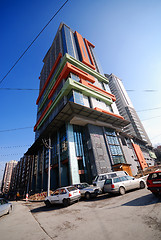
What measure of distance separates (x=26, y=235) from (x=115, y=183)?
7.08 metres

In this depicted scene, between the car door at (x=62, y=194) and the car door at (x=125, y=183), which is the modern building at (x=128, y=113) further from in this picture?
the car door at (x=62, y=194)

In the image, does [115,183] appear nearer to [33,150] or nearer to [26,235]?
[26,235]

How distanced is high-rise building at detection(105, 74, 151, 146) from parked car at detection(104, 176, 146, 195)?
7343 centimetres

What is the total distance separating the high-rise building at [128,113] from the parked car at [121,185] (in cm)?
7343

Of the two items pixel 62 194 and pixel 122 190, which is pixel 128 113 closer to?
pixel 122 190

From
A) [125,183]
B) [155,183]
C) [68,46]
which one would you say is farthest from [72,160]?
[68,46]

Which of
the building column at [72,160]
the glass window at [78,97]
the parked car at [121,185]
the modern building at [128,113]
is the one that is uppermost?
the modern building at [128,113]

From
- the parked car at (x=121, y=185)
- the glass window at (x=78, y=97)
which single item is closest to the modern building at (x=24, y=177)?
the glass window at (x=78, y=97)

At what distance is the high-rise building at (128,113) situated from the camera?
77.9 m

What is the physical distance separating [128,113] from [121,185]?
83.2 meters

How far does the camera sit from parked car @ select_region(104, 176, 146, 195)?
341 inches

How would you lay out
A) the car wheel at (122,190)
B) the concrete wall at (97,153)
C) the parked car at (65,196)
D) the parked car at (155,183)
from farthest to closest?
the concrete wall at (97,153)
the car wheel at (122,190)
the parked car at (65,196)
the parked car at (155,183)

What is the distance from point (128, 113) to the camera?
8406 cm

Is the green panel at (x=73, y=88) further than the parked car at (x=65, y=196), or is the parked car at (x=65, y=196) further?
the green panel at (x=73, y=88)
